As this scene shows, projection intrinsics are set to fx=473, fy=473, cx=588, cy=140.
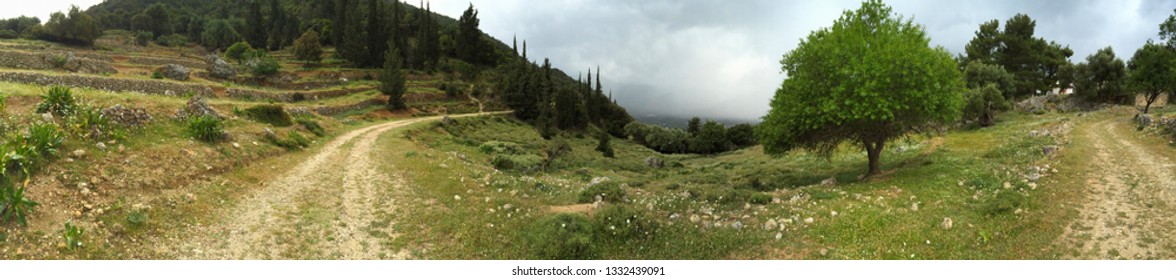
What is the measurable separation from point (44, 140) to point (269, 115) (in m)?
19.3

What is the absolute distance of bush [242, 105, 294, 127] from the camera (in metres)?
30.4

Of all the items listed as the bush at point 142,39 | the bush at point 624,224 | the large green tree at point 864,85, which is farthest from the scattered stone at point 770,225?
the bush at point 142,39

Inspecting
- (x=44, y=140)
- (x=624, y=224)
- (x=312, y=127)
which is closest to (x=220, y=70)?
(x=312, y=127)

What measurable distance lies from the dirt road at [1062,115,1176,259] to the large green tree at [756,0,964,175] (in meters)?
5.33

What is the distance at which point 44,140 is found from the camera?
1317 centimetres

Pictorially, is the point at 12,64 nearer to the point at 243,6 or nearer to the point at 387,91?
the point at 387,91

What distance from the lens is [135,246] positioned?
10508mm

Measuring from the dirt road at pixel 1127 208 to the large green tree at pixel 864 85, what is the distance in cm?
533

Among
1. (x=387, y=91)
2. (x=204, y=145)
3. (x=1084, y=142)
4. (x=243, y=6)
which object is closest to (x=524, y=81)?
(x=387, y=91)

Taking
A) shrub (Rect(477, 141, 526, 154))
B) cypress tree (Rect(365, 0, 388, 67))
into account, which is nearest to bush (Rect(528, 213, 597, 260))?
shrub (Rect(477, 141, 526, 154))

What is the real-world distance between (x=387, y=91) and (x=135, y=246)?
54152 millimetres

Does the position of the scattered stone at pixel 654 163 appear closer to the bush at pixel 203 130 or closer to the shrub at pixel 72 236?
the bush at pixel 203 130

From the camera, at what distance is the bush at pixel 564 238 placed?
11453 millimetres

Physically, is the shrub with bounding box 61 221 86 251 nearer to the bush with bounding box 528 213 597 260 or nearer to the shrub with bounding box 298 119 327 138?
the bush with bounding box 528 213 597 260
